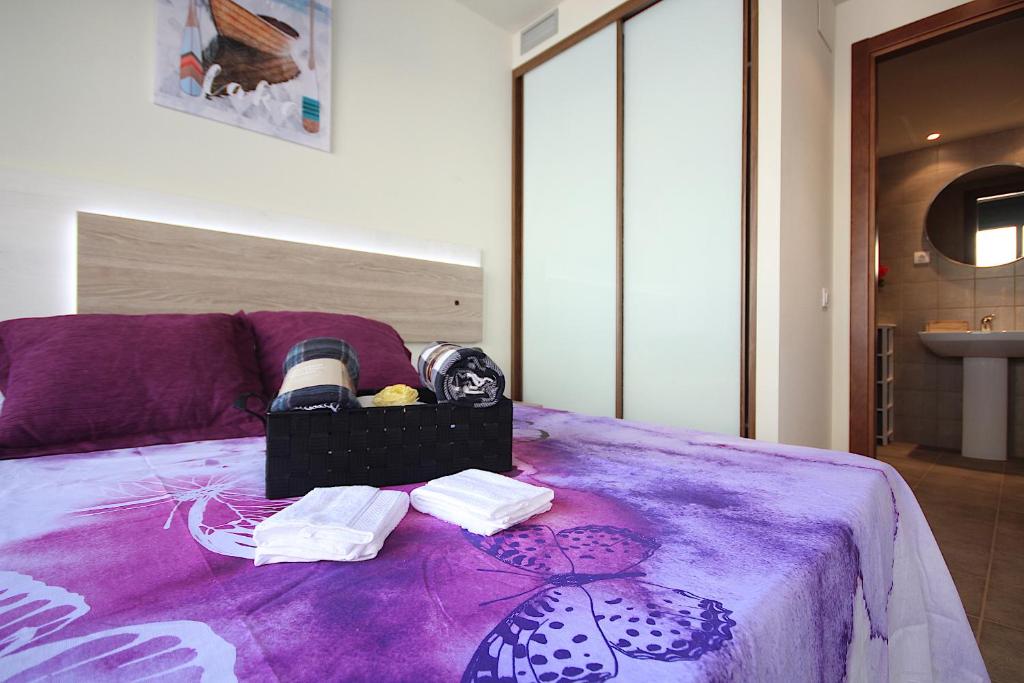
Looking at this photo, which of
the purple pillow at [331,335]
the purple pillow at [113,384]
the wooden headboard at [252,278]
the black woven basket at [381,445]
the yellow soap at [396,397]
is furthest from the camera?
the wooden headboard at [252,278]

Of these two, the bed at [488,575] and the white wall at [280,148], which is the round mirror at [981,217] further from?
the bed at [488,575]

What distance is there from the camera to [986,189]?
3.90m

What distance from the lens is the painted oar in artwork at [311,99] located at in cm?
224

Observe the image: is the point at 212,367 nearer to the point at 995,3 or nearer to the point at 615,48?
the point at 615,48

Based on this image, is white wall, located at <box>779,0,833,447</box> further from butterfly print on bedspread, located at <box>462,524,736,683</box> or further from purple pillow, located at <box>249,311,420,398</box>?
butterfly print on bedspread, located at <box>462,524,736,683</box>

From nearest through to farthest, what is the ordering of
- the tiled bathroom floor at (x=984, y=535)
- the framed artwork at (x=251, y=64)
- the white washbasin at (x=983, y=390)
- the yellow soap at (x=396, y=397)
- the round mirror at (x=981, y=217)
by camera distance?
1. the yellow soap at (x=396, y=397)
2. the tiled bathroom floor at (x=984, y=535)
3. the framed artwork at (x=251, y=64)
4. the white washbasin at (x=983, y=390)
5. the round mirror at (x=981, y=217)

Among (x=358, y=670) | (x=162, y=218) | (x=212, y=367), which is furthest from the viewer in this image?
(x=162, y=218)

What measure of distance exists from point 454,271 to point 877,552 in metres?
2.35

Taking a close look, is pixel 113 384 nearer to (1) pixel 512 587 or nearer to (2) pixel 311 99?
(1) pixel 512 587

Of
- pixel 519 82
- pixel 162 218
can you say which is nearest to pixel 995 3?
pixel 519 82

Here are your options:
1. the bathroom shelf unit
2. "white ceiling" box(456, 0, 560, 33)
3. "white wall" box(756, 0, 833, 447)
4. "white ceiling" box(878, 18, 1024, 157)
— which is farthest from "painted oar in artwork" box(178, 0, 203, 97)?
the bathroom shelf unit

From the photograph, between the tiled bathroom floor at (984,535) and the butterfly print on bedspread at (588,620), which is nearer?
the butterfly print on bedspread at (588,620)

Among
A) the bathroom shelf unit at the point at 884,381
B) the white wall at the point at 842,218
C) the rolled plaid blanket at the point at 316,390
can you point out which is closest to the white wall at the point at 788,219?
the white wall at the point at 842,218

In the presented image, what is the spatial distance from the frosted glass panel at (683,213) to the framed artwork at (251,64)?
161cm
